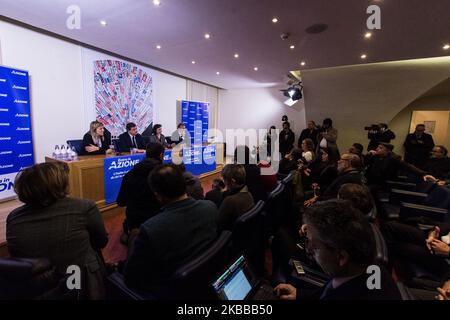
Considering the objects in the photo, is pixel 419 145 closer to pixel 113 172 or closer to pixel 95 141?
pixel 113 172

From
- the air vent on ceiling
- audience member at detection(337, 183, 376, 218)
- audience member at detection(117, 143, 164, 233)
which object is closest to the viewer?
audience member at detection(337, 183, 376, 218)

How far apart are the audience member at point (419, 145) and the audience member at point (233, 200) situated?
6.06 m

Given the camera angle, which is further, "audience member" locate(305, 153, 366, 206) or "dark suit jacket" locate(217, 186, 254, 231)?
"audience member" locate(305, 153, 366, 206)

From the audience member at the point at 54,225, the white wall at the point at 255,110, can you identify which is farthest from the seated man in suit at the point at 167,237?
the white wall at the point at 255,110

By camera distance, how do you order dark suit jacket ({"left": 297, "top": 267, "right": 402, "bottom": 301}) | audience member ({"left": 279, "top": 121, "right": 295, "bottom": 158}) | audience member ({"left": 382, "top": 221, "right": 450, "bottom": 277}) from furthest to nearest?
audience member ({"left": 279, "top": 121, "right": 295, "bottom": 158})
audience member ({"left": 382, "top": 221, "right": 450, "bottom": 277})
dark suit jacket ({"left": 297, "top": 267, "right": 402, "bottom": 301})

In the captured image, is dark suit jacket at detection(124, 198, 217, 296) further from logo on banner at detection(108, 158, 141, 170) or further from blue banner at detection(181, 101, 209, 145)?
blue banner at detection(181, 101, 209, 145)

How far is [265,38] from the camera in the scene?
3.66 metres

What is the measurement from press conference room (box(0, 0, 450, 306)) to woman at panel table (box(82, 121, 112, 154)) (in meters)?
0.04

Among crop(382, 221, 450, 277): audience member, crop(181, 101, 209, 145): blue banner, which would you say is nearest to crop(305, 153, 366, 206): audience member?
crop(382, 221, 450, 277): audience member

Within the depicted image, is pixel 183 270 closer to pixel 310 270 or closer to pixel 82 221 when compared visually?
pixel 82 221

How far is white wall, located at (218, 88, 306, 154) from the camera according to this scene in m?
8.38

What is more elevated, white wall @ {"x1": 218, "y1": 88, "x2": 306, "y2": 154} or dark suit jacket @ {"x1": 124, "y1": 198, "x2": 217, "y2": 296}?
white wall @ {"x1": 218, "y1": 88, "x2": 306, "y2": 154}
